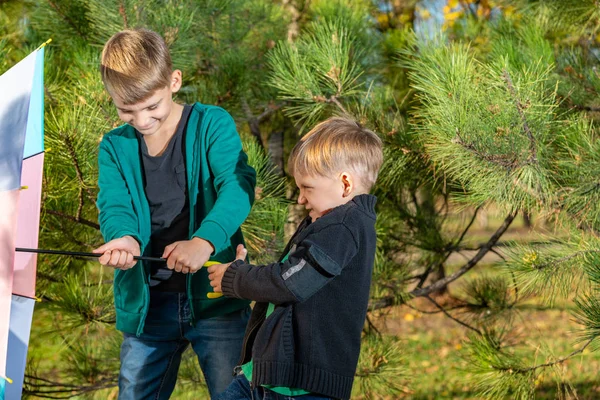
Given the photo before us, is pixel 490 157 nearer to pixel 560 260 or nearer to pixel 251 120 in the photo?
pixel 560 260

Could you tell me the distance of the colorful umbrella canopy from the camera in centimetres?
117

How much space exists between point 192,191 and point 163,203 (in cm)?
8

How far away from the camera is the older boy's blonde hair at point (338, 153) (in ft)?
4.68

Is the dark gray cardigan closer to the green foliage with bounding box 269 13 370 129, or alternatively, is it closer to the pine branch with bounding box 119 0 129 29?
the green foliage with bounding box 269 13 370 129

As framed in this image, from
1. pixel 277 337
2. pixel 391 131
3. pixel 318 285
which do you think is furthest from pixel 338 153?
pixel 391 131

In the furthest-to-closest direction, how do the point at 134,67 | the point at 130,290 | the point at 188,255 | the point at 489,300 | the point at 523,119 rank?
1. the point at 489,300
2. the point at 523,119
3. the point at 130,290
4. the point at 134,67
5. the point at 188,255

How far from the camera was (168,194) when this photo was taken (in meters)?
1.66

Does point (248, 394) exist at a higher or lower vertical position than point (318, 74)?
lower

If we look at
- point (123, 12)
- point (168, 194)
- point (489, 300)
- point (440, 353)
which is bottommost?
point (440, 353)

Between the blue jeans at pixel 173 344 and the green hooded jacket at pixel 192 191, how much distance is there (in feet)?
0.11

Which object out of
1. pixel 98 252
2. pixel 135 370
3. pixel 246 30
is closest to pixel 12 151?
pixel 98 252

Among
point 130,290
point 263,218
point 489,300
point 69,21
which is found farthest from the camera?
point 489,300

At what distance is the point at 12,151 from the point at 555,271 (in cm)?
141

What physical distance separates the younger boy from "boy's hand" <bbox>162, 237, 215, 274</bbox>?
51 mm
